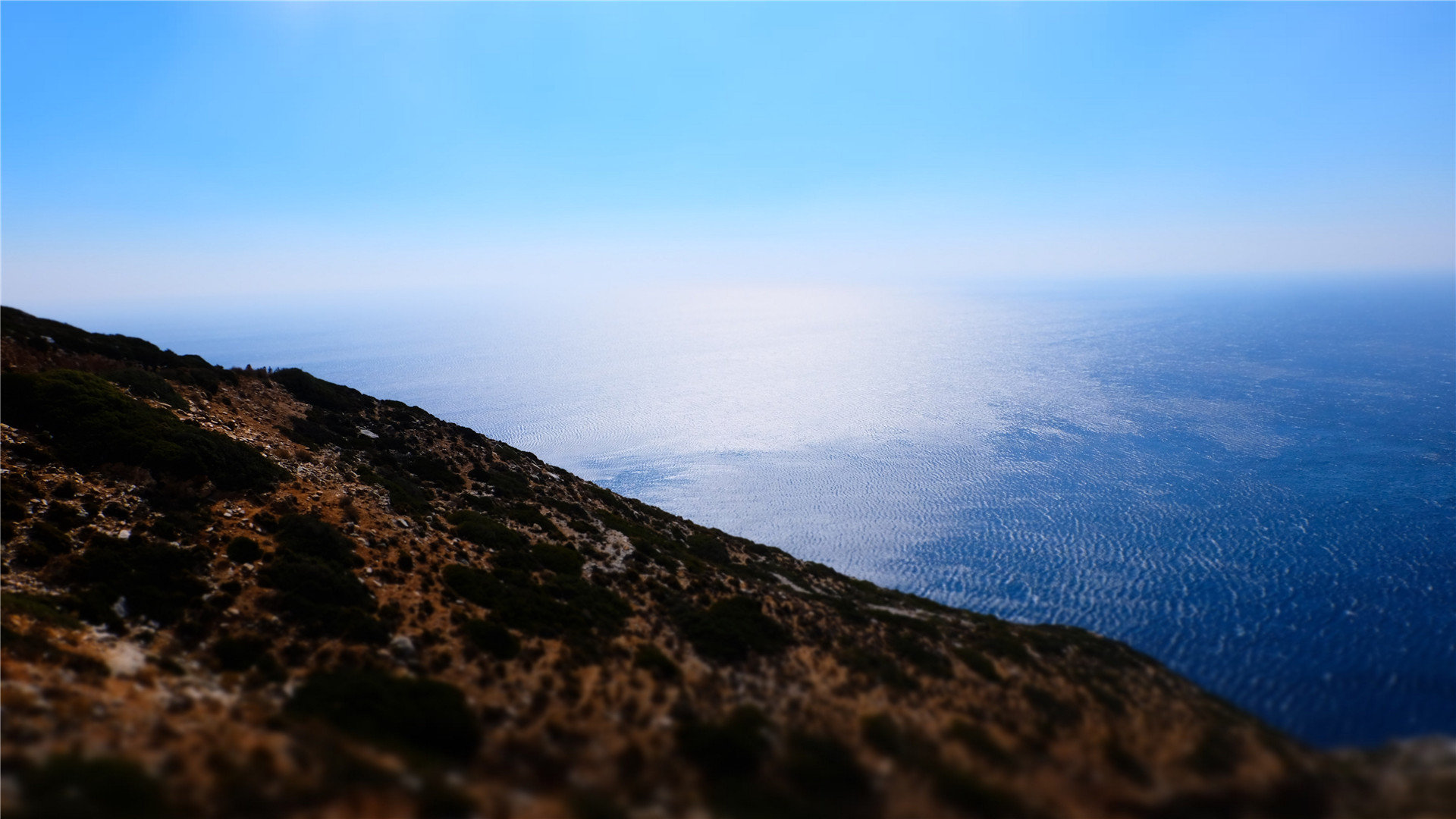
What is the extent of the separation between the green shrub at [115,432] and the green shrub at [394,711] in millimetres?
15887

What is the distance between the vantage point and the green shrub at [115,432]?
2572cm

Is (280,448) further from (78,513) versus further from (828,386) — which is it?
(828,386)

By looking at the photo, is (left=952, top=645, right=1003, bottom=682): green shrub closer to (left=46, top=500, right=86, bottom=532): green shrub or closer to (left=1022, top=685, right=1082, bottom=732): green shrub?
(left=1022, top=685, right=1082, bottom=732): green shrub

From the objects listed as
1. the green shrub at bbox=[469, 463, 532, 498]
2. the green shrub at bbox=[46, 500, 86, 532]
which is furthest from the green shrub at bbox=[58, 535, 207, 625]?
the green shrub at bbox=[469, 463, 532, 498]

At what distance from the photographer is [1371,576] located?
53531mm

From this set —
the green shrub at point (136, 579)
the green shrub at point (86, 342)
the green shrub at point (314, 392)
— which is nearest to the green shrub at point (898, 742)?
the green shrub at point (136, 579)

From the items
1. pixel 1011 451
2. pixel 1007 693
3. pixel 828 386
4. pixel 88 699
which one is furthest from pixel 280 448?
pixel 828 386

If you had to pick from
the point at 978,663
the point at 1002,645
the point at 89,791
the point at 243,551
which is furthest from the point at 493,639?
the point at 1002,645

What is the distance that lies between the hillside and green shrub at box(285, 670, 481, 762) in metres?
0.09

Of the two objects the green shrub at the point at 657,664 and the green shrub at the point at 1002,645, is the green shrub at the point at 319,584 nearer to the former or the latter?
the green shrub at the point at 657,664

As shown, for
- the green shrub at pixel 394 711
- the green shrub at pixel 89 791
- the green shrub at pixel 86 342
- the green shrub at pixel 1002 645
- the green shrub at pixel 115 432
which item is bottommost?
the green shrub at pixel 1002 645

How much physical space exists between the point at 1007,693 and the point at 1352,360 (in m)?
220

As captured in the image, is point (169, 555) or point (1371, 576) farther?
point (1371, 576)

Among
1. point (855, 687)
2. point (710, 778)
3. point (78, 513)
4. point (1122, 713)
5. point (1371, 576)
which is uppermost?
point (78, 513)
